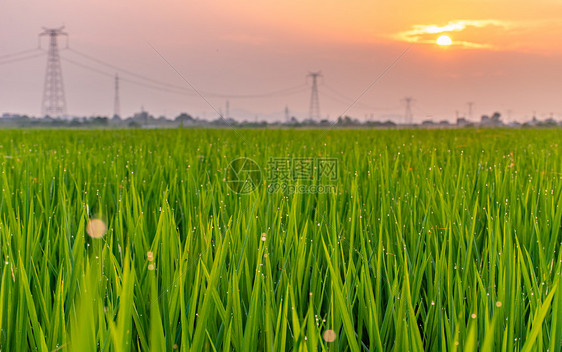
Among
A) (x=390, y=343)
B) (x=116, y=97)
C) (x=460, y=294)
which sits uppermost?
(x=116, y=97)

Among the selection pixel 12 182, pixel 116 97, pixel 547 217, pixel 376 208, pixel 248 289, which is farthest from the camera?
pixel 116 97

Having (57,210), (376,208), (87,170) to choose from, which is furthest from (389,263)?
(87,170)

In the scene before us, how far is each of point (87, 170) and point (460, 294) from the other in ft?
7.87

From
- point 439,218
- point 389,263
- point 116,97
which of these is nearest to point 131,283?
point 389,263

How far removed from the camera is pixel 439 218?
1770 millimetres

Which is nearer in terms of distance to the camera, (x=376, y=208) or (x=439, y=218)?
(x=439, y=218)

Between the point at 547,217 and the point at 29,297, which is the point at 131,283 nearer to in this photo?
the point at 29,297

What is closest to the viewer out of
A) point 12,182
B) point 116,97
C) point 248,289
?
point 248,289

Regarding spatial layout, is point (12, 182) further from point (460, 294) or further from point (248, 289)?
point (460, 294)

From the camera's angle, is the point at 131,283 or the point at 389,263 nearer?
the point at 131,283

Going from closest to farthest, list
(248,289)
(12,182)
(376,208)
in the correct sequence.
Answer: (248,289), (376,208), (12,182)

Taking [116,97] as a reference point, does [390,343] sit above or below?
below

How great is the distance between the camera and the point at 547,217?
1.74m

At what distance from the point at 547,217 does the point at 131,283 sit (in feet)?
5.15
